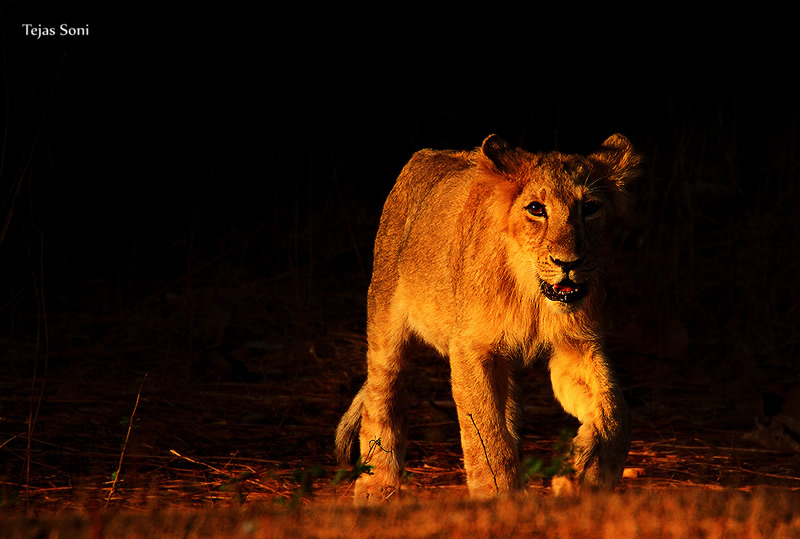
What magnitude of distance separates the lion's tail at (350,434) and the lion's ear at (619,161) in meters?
1.77

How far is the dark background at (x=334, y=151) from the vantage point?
294 inches

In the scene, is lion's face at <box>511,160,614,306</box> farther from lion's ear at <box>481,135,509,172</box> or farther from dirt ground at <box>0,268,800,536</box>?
dirt ground at <box>0,268,800,536</box>

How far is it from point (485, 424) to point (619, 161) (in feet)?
4.39

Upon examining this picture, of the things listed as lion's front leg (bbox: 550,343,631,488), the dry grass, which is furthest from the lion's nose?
the dry grass

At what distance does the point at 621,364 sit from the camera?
24.5 feet

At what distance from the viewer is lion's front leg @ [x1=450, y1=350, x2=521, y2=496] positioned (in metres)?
4.20

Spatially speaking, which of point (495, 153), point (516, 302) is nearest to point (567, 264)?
point (516, 302)

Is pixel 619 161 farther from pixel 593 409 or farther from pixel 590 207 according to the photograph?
pixel 593 409

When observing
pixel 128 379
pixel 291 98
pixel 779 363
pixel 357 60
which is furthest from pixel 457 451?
pixel 357 60

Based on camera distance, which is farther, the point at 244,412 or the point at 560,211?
the point at 244,412

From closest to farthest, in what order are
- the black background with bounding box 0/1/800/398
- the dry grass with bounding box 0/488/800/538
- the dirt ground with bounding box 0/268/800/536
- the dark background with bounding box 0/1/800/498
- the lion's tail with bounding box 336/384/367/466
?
the dry grass with bounding box 0/488/800/538 < the dirt ground with bounding box 0/268/800/536 < the lion's tail with bounding box 336/384/367/466 < the dark background with bounding box 0/1/800/498 < the black background with bounding box 0/1/800/398

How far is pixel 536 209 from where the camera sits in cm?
430

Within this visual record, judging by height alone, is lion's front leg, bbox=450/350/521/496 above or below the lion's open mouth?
below

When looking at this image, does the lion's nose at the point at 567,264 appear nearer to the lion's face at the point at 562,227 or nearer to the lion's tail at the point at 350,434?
the lion's face at the point at 562,227
